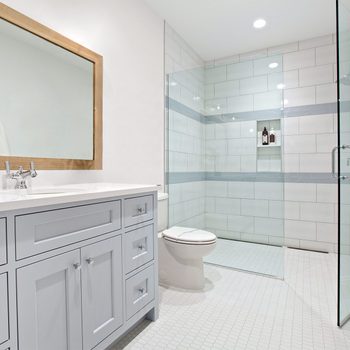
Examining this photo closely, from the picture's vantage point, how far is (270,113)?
2967mm

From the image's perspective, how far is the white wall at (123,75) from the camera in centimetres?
163

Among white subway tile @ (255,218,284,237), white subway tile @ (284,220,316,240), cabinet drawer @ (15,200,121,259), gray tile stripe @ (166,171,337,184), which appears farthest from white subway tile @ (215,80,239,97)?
cabinet drawer @ (15,200,121,259)

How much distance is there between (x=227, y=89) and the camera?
3031mm

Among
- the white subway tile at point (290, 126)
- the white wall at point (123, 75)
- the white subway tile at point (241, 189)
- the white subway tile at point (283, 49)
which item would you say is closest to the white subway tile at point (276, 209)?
the white subway tile at point (241, 189)

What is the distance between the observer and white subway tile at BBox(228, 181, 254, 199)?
2.97 metres

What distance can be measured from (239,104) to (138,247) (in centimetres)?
222

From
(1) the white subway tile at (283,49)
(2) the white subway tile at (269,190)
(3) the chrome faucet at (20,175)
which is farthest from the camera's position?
(1) the white subway tile at (283,49)

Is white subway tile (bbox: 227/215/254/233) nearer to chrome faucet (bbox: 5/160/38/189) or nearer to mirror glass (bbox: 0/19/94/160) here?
mirror glass (bbox: 0/19/94/160)

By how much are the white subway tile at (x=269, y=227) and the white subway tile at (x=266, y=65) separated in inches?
64.7

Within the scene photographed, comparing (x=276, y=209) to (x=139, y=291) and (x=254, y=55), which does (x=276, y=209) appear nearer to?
(x=139, y=291)

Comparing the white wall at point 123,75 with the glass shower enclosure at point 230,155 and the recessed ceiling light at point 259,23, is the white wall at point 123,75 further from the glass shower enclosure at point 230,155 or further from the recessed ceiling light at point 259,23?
the recessed ceiling light at point 259,23

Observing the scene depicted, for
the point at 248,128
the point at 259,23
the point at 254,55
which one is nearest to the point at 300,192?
the point at 248,128

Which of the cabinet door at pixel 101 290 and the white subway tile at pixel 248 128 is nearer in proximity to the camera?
the cabinet door at pixel 101 290

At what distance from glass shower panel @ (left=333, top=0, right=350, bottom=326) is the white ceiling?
0.99 metres
